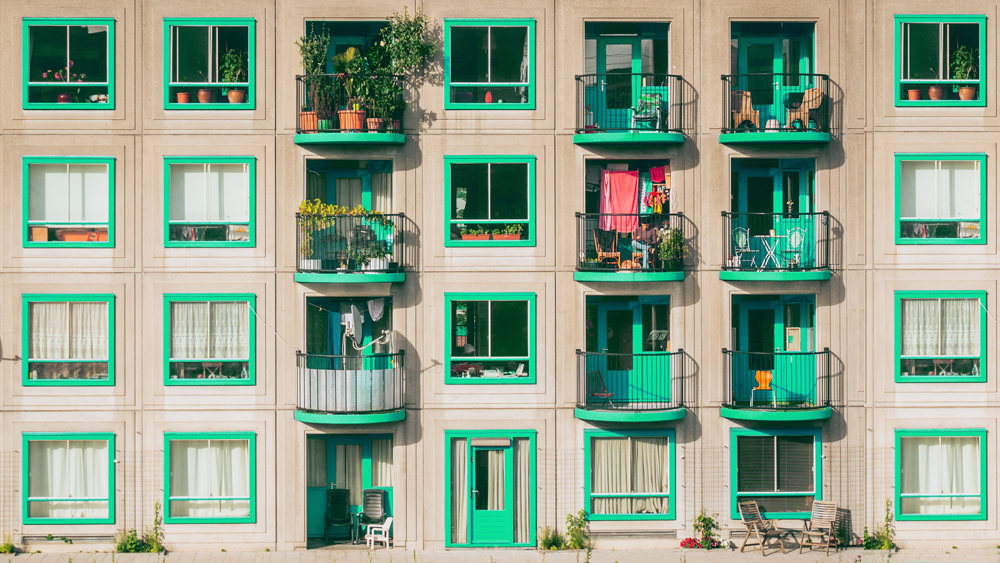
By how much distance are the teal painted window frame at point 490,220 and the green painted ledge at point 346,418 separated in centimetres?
376

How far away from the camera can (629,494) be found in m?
19.7

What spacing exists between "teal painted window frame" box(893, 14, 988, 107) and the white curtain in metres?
18.5

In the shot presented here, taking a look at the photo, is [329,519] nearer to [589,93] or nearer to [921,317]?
[589,93]

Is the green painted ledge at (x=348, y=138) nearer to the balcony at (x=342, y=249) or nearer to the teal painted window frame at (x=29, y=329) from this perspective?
the balcony at (x=342, y=249)

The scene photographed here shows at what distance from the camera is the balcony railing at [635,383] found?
1945 centimetres

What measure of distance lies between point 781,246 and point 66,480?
15955 mm

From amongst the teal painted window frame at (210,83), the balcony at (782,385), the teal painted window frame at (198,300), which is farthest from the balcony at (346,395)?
the balcony at (782,385)

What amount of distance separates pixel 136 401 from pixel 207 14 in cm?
825

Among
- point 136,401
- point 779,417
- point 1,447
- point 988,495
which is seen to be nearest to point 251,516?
point 136,401

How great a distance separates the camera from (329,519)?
Answer: 19.9m

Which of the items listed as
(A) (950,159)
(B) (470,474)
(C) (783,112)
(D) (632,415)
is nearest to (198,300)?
(B) (470,474)

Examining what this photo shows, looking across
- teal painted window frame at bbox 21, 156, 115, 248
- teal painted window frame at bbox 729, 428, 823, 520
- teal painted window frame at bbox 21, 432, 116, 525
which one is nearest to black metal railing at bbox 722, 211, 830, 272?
teal painted window frame at bbox 729, 428, 823, 520

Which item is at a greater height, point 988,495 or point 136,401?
point 136,401

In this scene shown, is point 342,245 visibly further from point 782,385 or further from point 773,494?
point 773,494
